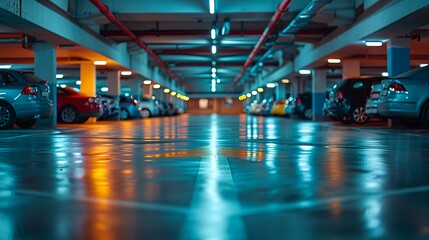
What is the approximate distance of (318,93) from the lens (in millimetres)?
29359

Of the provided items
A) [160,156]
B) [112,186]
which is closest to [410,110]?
[160,156]

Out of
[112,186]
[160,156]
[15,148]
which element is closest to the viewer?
[112,186]

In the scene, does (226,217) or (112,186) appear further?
(112,186)

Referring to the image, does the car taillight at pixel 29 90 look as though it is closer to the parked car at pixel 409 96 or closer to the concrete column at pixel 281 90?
the parked car at pixel 409 96

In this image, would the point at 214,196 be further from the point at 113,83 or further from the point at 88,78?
the point at 113,83

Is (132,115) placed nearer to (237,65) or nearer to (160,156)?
(237,65)

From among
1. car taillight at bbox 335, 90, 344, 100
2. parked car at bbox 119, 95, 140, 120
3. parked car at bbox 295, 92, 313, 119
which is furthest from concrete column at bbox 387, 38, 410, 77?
parked car at bbox 119, 95, 140, 120

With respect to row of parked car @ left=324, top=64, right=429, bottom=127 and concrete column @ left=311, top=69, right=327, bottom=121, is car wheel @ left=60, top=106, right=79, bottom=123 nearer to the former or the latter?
row of parked car @ left=324, top=64, right=429, bottom=127

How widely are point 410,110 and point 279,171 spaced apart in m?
9.59

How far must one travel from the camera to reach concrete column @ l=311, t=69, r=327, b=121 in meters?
29.0

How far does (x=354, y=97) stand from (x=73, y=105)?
1077 cm

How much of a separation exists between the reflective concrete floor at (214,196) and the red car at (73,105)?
13.5 m

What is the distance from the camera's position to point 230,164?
23.0 feet

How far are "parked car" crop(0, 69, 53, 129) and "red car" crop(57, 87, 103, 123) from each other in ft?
18.1
